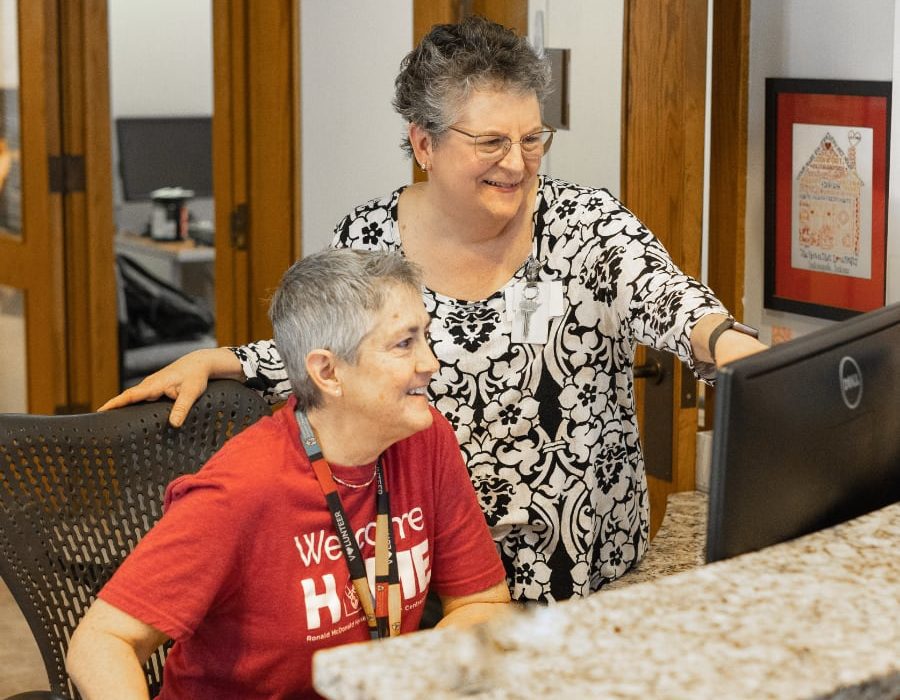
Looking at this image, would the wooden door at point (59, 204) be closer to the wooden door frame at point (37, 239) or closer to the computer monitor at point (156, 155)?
the wooden door frame at point (37, 239)

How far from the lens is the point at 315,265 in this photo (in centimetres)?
174

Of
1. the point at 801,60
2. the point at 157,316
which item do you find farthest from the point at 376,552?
the point at 157,316

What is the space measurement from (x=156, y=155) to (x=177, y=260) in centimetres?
52

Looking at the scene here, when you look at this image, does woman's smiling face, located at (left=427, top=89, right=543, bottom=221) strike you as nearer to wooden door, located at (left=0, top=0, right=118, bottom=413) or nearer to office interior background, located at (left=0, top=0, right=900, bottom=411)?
office interior background, located at (left=0, top=0, right=900, bottom=411)

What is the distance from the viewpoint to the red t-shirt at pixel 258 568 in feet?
5.21

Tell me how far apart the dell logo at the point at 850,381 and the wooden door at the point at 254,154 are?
3548 millimetres

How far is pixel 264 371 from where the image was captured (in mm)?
2055

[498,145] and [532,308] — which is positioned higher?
[498,145]

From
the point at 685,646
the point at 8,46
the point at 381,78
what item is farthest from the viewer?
the point at 8,46

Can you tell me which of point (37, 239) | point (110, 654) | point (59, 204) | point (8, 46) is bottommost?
point (110, 654)

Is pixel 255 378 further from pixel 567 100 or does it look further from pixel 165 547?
pixel 567 100

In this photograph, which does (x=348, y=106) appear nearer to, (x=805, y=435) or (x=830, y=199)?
(x=830, y=199)

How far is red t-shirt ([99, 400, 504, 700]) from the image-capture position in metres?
1.59

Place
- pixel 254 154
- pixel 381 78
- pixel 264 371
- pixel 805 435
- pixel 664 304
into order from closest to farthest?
pixel 805 435
pixel 664 304
pixel 264 371
pixel 381 78
pixel 254 154
